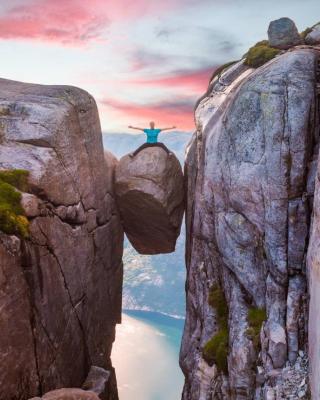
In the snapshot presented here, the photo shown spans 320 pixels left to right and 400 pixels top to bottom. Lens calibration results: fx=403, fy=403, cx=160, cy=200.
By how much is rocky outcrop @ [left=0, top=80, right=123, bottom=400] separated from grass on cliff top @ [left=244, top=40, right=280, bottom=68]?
11547 millimetres

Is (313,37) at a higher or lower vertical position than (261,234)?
higher

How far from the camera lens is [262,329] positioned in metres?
17.8

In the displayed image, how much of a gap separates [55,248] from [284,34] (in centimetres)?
1846

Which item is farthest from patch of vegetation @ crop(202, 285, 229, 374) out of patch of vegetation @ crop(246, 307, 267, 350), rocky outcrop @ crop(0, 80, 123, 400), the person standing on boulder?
the person standing on boulder

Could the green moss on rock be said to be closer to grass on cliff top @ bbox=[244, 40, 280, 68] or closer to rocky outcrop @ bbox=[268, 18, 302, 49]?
grass on cliff top @ bbox=[244, 40, 280, 68]

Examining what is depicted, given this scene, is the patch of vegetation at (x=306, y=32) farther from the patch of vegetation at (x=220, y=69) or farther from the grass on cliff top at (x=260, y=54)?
the patch of vegetation at (x=220, y=69)

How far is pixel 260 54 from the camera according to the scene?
25047mm

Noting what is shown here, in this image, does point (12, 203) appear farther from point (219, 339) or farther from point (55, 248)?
point (219, 339)

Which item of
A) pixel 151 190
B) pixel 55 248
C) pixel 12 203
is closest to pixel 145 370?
pixel 151 190

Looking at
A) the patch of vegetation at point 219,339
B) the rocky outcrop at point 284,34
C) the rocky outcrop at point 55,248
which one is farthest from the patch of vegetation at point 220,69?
the patch of vegetation at point 219,339

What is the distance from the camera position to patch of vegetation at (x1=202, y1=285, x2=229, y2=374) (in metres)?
19.8

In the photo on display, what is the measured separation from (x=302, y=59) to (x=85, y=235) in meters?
16.5

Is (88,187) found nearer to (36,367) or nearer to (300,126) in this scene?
(36,367)

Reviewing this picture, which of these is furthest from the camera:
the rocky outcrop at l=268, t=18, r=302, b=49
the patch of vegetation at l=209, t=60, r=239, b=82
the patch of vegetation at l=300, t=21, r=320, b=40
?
the patch of vegetation at l=209, t=60, r=239, b=82
